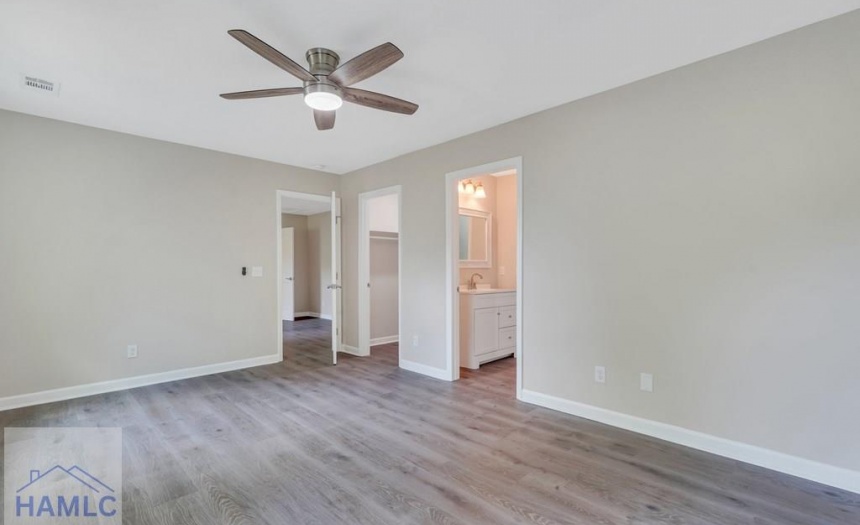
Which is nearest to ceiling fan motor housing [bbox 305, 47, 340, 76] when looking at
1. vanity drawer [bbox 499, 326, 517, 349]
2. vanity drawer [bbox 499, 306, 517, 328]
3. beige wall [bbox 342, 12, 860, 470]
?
beige wall [bbox 342, 12, 860, 470]

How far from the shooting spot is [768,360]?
2.27 meters

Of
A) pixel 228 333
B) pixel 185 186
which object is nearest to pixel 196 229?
pixel 185 186

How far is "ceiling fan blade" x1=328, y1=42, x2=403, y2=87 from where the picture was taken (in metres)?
A: 1.98

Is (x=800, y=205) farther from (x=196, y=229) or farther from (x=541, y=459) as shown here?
(x=196, y=229)

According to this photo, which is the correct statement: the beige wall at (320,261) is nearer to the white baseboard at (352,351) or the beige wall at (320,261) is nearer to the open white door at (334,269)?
the white baseboard at (352,351)

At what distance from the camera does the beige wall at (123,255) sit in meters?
3.35

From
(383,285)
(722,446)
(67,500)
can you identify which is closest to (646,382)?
(722,446)

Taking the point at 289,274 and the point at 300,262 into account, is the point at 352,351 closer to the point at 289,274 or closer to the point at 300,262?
the point at 289,274

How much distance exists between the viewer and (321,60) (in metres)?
2.37

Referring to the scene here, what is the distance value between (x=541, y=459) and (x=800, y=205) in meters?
2.15

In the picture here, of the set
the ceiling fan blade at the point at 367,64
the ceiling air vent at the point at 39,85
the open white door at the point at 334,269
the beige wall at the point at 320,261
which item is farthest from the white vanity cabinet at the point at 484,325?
the beige wall at the point at 320,261

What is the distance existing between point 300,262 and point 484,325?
19.0ft

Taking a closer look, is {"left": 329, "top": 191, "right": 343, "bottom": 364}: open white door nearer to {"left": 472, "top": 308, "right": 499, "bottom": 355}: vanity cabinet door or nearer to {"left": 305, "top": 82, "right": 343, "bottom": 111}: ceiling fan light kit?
{"left": 472, "top": 308, "right": 499, "bottom": 355}: vanity cabinet door

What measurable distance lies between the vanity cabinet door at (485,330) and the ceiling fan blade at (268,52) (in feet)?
10.1
